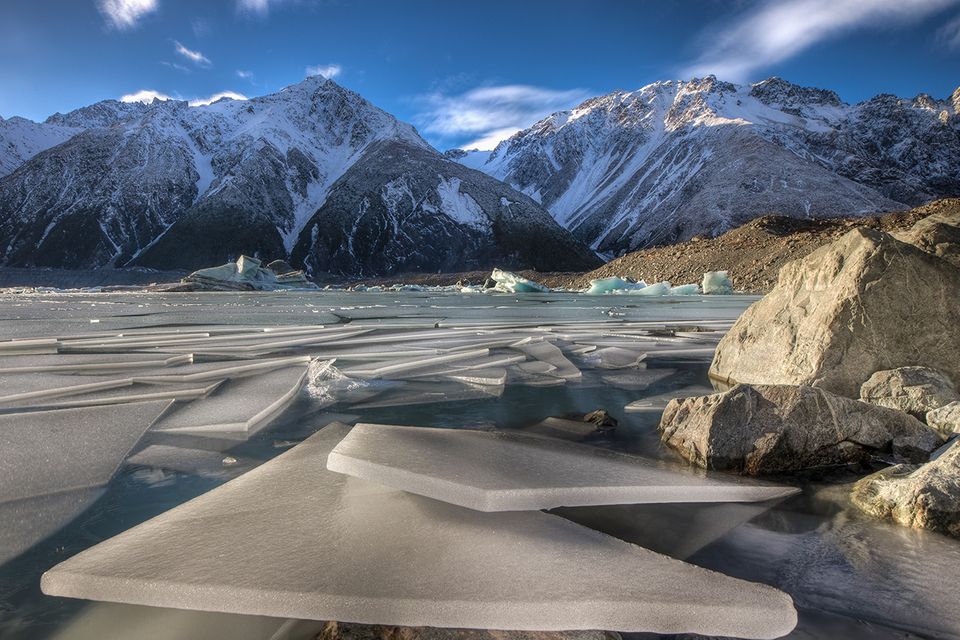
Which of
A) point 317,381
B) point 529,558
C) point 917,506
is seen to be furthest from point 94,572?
point 317,381

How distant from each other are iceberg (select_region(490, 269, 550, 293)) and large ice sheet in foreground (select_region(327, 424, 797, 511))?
36773mm

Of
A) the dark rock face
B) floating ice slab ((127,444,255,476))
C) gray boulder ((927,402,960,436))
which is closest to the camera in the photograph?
floating ice slab ((127,444,255,476))

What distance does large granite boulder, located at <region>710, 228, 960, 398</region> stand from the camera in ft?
12.2

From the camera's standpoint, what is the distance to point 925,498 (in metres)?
1.92

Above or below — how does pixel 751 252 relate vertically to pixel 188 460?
above

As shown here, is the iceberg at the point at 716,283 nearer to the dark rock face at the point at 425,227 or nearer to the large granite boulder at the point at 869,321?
the large granite boulder at the point at 869,321

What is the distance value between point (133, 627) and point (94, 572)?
0.67 feet

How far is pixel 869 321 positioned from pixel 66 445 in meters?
5.14

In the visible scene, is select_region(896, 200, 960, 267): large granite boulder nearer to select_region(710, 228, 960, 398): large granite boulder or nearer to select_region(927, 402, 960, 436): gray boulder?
select_region(710, 228, 960, 398): large granite boulder

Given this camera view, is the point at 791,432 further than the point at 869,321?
No

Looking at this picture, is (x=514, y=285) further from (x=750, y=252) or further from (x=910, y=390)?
(x=910, y=390)

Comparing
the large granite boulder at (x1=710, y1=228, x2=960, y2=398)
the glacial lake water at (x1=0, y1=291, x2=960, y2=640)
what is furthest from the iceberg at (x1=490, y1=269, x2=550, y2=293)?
the glacial lake water at (x1=0, y1=291, x2=960, y2=640)

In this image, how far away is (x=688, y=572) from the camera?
4.75 feet

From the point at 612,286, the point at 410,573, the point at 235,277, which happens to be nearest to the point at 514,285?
the point at 612,286
